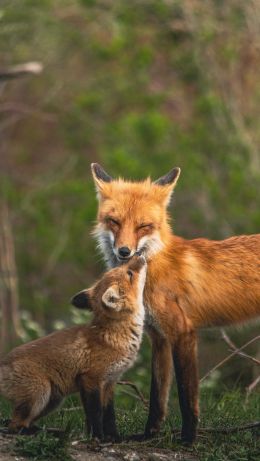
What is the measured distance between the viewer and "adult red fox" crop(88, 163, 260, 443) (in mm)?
7453

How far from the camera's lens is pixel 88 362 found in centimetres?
695

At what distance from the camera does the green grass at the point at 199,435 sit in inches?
258

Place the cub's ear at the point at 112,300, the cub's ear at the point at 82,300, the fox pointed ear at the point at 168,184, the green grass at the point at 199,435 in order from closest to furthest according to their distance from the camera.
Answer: the green grass at the point at 199,435 → the cub's ear at the point at 112,300 → the cub's ear at the point at 82,300 → the fox pointed ear at the point at 168,184

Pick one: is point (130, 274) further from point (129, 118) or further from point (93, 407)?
point (129, 118)

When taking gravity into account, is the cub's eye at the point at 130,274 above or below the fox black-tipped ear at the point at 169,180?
below

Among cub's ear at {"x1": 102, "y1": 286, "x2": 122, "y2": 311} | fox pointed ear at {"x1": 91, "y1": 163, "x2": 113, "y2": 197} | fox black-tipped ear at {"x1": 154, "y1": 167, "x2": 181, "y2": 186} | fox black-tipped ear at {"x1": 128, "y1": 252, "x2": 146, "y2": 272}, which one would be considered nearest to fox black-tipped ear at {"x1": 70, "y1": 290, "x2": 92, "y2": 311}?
cub's ear at {"x1": 102, "y1": 286, "x2": 122, "y2": 311}

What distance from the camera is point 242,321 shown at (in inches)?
312

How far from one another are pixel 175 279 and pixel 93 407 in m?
1.44

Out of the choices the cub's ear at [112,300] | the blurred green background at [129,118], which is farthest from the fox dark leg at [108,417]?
the blurred green background at [129,118]

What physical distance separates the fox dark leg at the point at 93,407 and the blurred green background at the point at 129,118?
8908 millimetres

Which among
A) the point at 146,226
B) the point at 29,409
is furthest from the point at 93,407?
the point at 146,226

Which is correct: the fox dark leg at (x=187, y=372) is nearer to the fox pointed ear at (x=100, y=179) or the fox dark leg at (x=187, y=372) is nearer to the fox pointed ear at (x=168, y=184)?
the fox pointed ear at (x=168, y=184)

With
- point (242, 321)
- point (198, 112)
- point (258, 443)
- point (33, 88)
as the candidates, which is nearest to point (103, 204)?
point (242, 321)

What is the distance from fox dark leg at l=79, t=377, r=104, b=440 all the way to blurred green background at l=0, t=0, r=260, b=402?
8.91m
